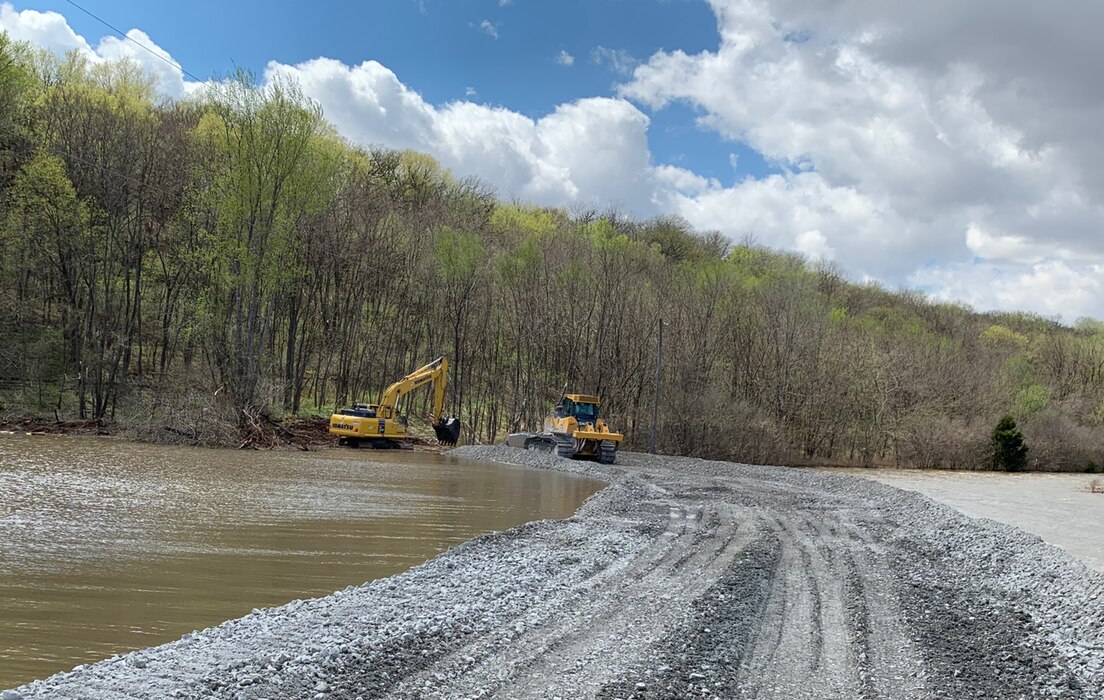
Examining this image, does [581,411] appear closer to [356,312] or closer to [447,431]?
[447,431]

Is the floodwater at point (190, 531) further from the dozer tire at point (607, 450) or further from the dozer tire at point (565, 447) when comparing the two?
the dozer tire at point (607, 450)

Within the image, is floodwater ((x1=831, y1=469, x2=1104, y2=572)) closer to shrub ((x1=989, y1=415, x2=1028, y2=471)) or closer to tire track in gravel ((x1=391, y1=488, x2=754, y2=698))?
shrub ((x1=989, y1=415, x2=1028, y2=471))

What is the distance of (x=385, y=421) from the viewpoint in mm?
28594

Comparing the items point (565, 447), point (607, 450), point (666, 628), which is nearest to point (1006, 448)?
point (607, 450)

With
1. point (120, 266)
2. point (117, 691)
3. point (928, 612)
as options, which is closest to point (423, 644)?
point (117, 691)

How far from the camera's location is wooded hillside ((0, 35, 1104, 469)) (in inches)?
1161

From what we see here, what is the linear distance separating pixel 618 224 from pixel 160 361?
27320mm

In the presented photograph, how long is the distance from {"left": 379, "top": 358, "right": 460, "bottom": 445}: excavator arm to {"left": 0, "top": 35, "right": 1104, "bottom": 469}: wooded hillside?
14.4 ft

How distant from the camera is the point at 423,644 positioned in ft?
21.5

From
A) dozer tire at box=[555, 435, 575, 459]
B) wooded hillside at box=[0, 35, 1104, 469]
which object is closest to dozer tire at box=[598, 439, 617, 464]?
dozer tire at box=[555, 435, 575, 459]

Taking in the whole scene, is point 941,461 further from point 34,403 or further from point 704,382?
point 34,403

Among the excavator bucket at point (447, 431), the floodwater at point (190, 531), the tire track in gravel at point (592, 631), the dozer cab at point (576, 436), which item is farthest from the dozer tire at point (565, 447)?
the tire track in gravel at point (592, 631)

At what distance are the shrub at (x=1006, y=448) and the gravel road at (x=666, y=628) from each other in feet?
98.0

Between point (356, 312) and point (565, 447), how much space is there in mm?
16718
